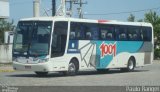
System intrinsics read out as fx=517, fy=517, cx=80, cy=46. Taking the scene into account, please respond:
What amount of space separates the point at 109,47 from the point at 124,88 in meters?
12.9

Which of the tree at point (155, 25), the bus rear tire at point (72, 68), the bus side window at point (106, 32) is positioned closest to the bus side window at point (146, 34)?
the bus side window at point (106, 32)

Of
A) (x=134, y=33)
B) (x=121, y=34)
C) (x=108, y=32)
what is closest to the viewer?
(x=108, y=32)

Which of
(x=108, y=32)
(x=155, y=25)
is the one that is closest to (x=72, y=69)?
(x=108, y=32)

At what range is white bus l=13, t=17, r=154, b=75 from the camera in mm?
27188

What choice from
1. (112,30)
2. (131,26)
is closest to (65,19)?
(112,30)

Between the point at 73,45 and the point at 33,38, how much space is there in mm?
2554

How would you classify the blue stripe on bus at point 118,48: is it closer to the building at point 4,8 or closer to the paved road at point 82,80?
the paved road at point 82,80

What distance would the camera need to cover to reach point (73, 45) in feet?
94.5

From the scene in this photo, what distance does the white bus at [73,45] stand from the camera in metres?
27.2

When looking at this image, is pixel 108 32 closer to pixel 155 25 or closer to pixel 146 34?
pixel 146 34

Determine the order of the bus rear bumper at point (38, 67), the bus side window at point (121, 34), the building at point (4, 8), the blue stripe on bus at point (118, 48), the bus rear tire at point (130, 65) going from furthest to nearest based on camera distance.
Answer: the building at point (4, 8) < the bus rear tire at point (130, 65) < the bus side window at point (121, 34) < the blue stripe on bus at point (118, 48) < the bus rear bumper at point (38, 67)

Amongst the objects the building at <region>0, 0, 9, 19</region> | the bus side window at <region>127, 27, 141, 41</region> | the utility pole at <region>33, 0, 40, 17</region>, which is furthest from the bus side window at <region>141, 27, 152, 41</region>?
the utility pole at <region>33, 0, 40, 17</region>

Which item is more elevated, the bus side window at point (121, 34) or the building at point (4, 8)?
the building at point (4, 8)

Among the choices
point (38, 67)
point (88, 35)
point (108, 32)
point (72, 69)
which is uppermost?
point (108, 32)
